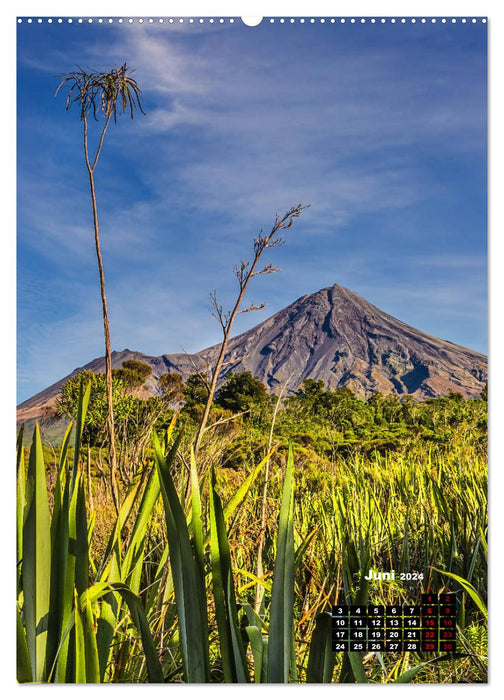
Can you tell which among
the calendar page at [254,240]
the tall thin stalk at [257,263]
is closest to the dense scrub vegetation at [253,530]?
the calendar page at [254,240]

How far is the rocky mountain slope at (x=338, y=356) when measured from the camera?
1859 millimetres

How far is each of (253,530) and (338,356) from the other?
0.87 meters

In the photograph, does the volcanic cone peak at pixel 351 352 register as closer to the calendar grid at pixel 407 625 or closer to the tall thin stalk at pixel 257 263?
the tall thin stalk at pixel 257 263

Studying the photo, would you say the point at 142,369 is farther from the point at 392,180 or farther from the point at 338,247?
the point at 392,180

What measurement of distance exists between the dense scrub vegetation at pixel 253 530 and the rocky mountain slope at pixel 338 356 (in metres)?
0.06

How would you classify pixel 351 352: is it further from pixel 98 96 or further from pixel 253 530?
pixel 98 96

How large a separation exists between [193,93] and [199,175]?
0.27 m

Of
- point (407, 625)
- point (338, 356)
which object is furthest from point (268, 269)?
point (407, 625)

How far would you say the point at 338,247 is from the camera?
6.35 ft

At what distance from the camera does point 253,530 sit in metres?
1.65

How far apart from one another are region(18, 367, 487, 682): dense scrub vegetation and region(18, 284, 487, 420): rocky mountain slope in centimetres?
6

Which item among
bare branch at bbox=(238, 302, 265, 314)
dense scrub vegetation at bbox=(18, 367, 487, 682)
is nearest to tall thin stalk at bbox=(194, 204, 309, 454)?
bare branch at bbox=(238, 302, 265, 314)

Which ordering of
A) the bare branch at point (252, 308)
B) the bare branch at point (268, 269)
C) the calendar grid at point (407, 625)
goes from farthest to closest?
the bare branch at point (268, 269), the bare branch at point (252, 308), the calendar grid at point (407, 625)
